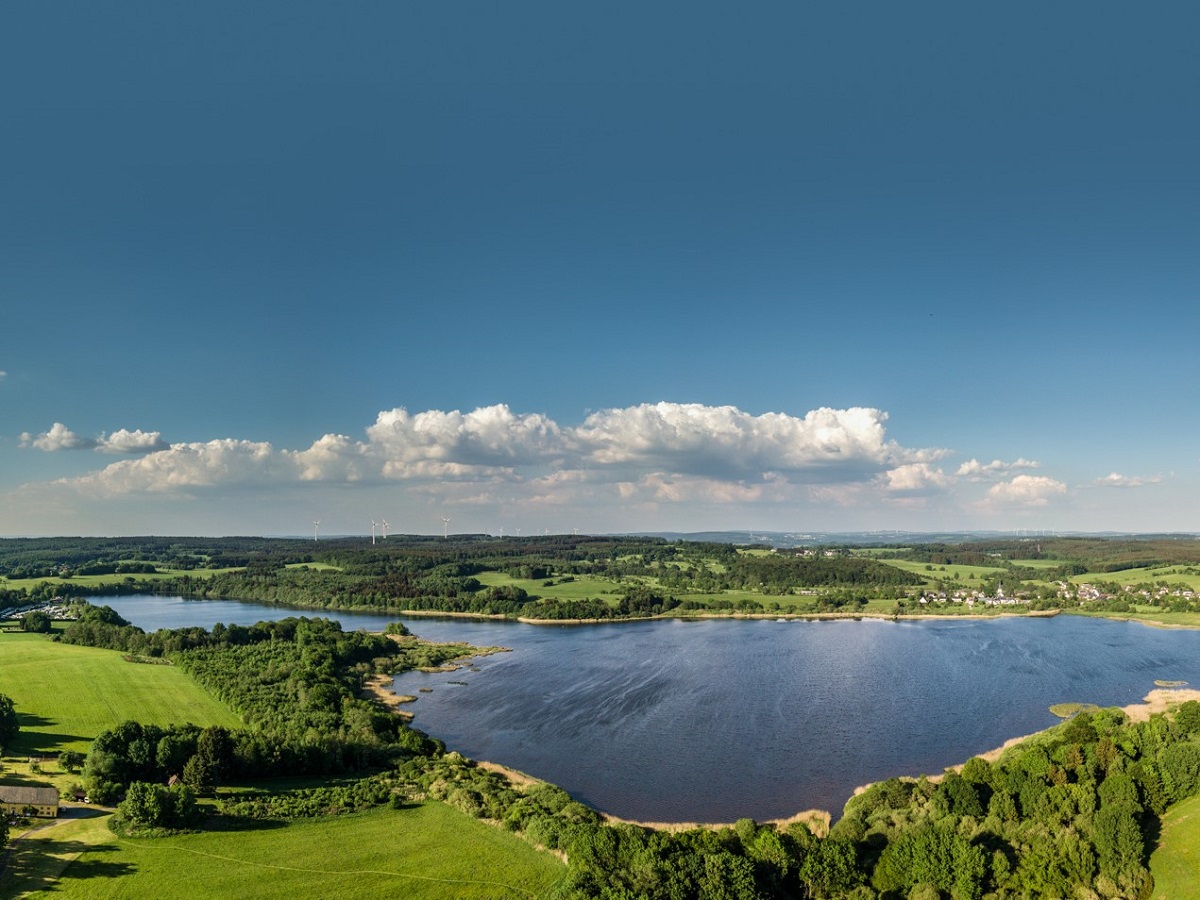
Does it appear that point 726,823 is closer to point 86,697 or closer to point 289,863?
point 289,863

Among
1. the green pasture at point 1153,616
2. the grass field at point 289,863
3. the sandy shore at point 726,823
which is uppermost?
the grass field at point 289,863

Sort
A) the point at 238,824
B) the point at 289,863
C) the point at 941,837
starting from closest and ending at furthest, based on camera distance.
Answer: the point at 941,837 < the point at 289,863 < the point at 238,824

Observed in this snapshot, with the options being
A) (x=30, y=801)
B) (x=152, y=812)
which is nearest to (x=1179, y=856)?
(x=152, y=812)

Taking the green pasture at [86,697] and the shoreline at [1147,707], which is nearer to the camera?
the shoreline at [1147,707]

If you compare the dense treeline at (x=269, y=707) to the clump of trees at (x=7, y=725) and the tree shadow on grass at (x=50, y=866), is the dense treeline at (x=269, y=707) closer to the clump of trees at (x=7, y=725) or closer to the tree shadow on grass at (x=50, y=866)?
the tree shadow on grass at (x=50, y=866)

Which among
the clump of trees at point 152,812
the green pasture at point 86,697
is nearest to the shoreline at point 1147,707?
the clump of trees at point 152,812
